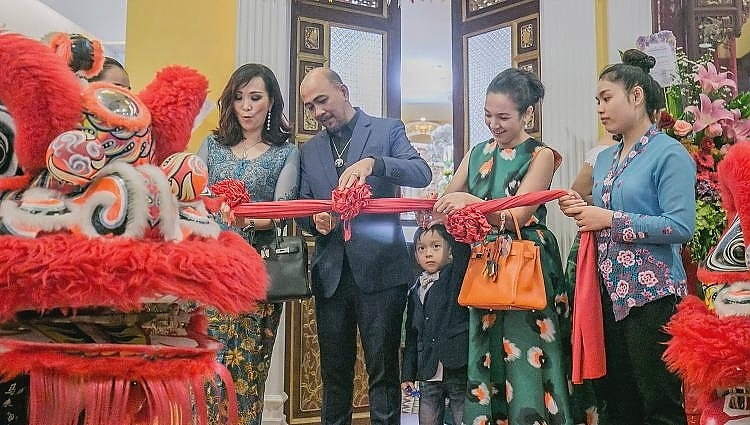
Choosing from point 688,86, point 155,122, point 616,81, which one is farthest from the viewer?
point 688,86

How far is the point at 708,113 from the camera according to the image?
9.60 ft

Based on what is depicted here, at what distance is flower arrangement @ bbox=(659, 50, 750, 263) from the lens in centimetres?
290

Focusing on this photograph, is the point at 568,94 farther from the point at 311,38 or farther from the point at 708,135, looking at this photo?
the point at 311,38

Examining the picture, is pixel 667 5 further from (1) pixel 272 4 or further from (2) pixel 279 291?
(2) pixel 279 291

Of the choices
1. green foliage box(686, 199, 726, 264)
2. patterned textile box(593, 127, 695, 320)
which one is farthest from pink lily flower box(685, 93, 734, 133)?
patterned textile box(593, 127, 695, 320)

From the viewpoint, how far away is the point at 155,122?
4.03ft

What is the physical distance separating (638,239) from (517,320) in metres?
0.52

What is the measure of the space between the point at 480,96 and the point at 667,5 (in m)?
1.11

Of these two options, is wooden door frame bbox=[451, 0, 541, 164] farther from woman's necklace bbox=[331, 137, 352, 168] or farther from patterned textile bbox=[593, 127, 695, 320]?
patterned textile bbox=[593, 127, 695, 320]

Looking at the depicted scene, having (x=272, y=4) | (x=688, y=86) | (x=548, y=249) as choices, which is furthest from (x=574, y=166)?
(x=272, y=4)

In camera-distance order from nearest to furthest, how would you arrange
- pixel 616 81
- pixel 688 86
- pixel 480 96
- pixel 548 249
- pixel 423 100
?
pixel 616 81
pixel 548 249
pixel 688 86
pixel 480 96
pixel 423 100

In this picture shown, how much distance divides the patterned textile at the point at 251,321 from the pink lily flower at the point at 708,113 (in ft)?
5.39

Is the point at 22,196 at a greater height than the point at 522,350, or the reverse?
the point at 22,196

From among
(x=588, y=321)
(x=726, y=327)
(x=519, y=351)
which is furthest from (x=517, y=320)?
(x=726, y=327)
